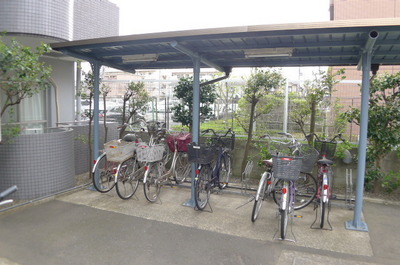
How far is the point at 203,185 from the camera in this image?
16.2 ft

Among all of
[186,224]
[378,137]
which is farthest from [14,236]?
[378,137]

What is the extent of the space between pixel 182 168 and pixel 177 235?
2255 mm

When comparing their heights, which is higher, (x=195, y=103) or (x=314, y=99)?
(x=314, y=99)

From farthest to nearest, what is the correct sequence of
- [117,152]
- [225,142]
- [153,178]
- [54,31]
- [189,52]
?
1. [54,31]
2. [225,142]
3. [153,178]
4. [117,152]
5. [189,52]

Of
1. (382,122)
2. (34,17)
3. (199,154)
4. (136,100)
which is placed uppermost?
(34,17)

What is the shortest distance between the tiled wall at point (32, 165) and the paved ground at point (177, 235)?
0.35 m

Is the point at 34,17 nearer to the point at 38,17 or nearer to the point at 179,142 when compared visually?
the point at 38,17

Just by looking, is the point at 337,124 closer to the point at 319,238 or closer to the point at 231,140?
the point at 231,140

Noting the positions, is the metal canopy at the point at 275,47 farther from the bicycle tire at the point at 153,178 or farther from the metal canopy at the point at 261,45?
the bicycle tire at the point at 153,178

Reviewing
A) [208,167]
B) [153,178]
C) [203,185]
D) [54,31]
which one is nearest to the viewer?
[203,185]

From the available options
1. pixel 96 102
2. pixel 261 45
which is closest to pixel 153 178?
pixel 96 102

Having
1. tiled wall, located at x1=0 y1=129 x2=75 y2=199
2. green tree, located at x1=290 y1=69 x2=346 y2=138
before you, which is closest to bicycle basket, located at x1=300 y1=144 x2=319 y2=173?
green tree, located at x1=290 y1=69 x2=346 y2=138

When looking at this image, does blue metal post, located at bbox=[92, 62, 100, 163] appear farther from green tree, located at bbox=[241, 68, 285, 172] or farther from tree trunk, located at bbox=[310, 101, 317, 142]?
tree trunk, located at bbox=[310, 101, 317, 142]

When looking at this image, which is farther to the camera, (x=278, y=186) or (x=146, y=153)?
(x=146, y=153)
